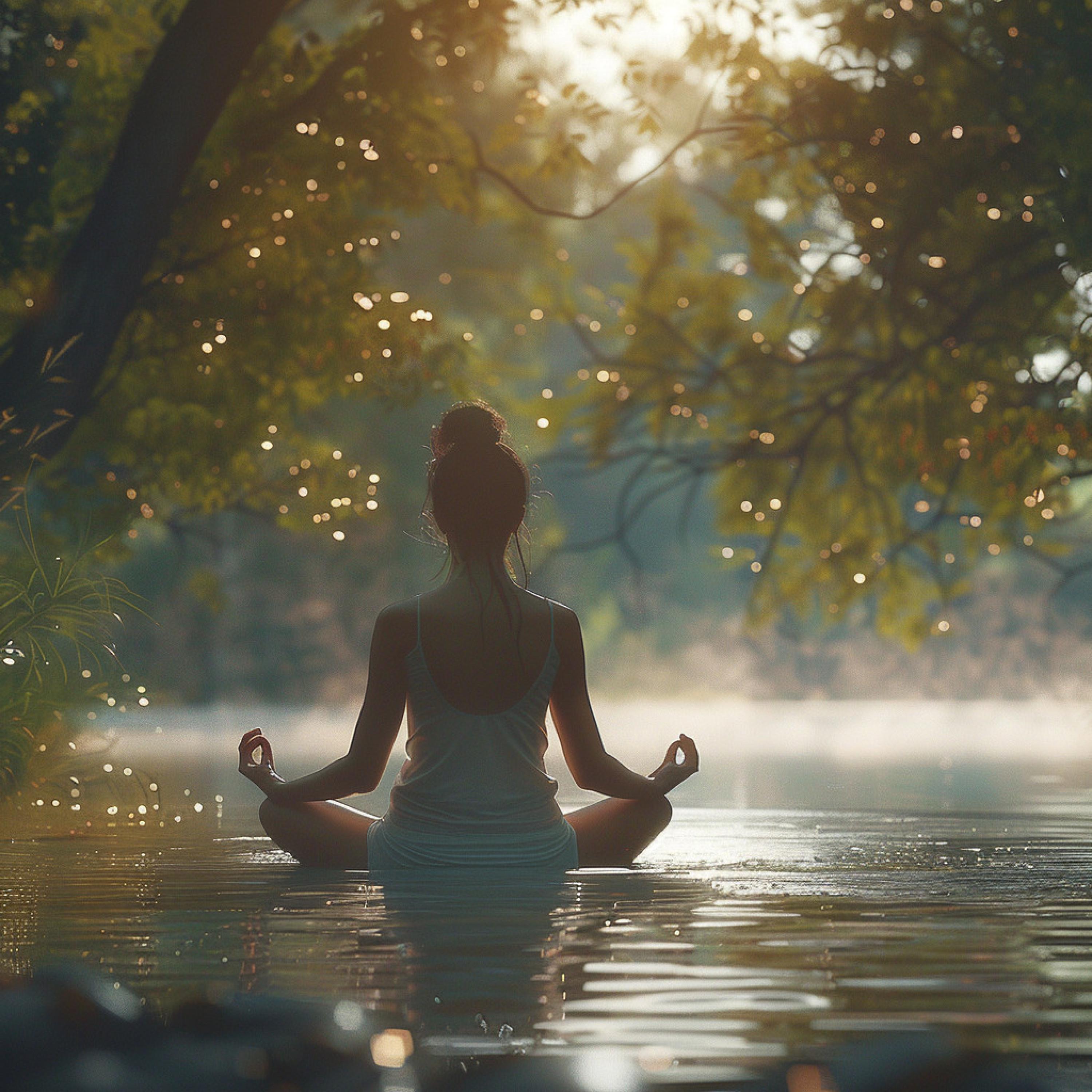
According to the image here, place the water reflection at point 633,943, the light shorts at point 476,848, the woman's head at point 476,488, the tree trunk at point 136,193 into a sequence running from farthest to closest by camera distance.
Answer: the tree trunk at point 136,193
the light shorts at point 476,848
the woman's head at point 476,488
the water reflection at point 633,943

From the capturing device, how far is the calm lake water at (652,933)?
4.10 m

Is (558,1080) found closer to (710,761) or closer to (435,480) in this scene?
(435,480)

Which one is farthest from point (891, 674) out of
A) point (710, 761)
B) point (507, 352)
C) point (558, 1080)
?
point (558, 1080)

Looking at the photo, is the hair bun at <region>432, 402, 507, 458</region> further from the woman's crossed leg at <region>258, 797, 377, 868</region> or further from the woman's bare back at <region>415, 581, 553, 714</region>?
the woman's crossed leg at <region>258, 797, 377, 868</region>

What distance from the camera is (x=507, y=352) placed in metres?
38.1

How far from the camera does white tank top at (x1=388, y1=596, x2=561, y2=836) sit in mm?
6301

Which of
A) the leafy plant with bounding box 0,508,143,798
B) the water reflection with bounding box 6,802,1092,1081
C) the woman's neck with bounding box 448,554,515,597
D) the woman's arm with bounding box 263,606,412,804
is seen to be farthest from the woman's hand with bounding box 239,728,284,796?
the leafy plant with bounding box 0,508,143,798

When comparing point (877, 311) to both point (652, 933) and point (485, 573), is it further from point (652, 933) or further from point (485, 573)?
point (652, 933)

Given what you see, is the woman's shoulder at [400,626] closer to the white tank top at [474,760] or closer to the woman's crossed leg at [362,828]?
the white tank top at [474,760]

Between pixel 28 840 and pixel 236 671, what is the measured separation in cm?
3388

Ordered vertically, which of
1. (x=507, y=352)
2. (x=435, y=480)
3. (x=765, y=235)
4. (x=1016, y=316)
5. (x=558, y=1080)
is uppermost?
(x=507, y=352)

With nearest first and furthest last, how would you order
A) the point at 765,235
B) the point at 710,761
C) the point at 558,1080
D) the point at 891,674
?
the point at 558,1080, the point at 765,235, the point at 710,761, the point at 891,674

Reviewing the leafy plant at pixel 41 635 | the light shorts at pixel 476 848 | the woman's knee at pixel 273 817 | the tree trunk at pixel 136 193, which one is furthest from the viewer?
the tree trunk at pixel 136 193

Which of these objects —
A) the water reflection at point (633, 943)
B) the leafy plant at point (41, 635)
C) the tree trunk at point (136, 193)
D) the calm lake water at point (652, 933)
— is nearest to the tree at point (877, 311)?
the tree trunk at point (136, 193)
